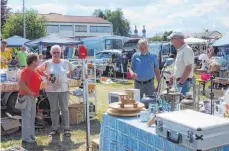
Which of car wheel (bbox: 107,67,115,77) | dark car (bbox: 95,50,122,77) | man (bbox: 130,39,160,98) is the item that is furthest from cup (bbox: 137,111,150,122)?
car wheel (bbox: 107,67,115,77)

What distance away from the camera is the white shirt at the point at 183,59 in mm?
4219

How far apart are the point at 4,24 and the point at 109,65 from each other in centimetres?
2675

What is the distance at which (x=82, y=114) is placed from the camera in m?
6.34

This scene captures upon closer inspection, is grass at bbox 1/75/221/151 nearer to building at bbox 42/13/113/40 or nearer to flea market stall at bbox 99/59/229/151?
flea market stall at bbox 99/59/229/151

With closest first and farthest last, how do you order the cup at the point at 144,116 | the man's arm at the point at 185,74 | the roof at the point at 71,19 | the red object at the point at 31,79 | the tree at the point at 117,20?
the cup at the point at 144,116, the man's arm at the point at 185,74, the red object at the point at 31,79, the roof at the point at 71,19, the tree at the point at 117,20

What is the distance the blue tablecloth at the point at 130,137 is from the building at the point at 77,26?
56.7m

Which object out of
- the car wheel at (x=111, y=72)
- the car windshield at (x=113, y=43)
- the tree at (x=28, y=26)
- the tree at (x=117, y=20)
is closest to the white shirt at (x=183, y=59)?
the car wheel at (x=111, y=72)

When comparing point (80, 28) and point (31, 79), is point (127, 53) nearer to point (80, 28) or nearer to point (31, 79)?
point (31, 79)

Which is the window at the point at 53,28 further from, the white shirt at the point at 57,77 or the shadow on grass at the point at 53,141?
the white shirt at the point at 57,77

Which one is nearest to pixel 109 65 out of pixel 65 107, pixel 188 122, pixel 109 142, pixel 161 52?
pixel 161 52

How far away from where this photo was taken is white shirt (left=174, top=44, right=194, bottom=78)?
166 inches

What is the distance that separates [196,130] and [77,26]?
6115 centimetres

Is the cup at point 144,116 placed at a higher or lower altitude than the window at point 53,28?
lower

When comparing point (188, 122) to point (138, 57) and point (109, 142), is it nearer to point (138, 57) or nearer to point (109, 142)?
point (109, 142)
